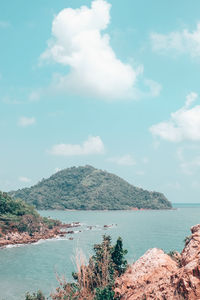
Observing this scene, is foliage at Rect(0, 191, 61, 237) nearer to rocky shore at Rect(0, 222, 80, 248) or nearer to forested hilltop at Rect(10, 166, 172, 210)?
rocky shore at Rect(0, 222, 80, 248)

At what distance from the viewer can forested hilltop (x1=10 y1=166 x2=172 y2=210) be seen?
481ft

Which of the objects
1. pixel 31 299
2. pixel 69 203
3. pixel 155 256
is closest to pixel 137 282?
pixel 155 256

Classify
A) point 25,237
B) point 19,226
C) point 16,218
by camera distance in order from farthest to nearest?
point 16,218, point 19,226, point 25,237

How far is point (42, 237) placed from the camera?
162 feet

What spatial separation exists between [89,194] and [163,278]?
5925 inches

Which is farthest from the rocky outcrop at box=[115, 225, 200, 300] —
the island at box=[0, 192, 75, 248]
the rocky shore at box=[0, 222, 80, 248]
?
the island at box=[0, 192, 75, 248]

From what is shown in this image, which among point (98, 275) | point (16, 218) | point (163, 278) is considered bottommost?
point (16, 218)

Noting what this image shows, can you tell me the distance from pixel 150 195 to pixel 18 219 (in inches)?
4794

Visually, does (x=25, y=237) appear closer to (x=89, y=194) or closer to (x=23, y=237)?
(x=23, y=237)

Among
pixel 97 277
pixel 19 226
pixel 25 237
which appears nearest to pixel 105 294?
pixel 97 277

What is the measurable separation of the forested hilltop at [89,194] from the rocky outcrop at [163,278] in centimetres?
13818

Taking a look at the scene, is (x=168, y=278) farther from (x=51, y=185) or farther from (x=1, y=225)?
(x=51, y=185)

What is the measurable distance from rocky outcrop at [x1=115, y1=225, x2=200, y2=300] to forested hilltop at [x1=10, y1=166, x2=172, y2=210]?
138 metres

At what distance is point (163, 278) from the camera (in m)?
7.41
